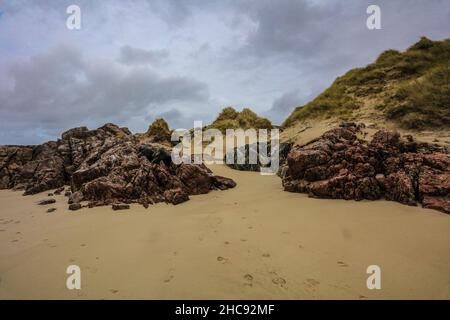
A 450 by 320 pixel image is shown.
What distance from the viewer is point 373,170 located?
16.8 ft

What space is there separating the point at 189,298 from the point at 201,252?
89 centimetres

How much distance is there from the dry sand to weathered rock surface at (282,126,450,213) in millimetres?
315

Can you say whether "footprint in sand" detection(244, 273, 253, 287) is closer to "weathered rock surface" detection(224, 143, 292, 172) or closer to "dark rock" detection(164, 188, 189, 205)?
"dark rock" detection(164, 188, 189, 205)

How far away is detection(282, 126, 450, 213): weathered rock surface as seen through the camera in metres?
4.37

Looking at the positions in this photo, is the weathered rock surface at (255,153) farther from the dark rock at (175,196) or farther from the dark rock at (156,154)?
the dark rock at (175,196)

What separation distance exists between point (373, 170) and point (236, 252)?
3.60m

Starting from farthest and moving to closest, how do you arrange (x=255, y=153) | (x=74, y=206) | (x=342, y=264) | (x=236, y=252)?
(x=255, y=153) < (x=74, y=206) < (x=236, y=252) < (x=342, y=264)

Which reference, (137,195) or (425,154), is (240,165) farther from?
(425,154)

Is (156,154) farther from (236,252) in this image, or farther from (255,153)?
(255,153)

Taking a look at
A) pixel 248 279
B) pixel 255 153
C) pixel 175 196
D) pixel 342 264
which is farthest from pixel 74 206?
pixel 255 153
